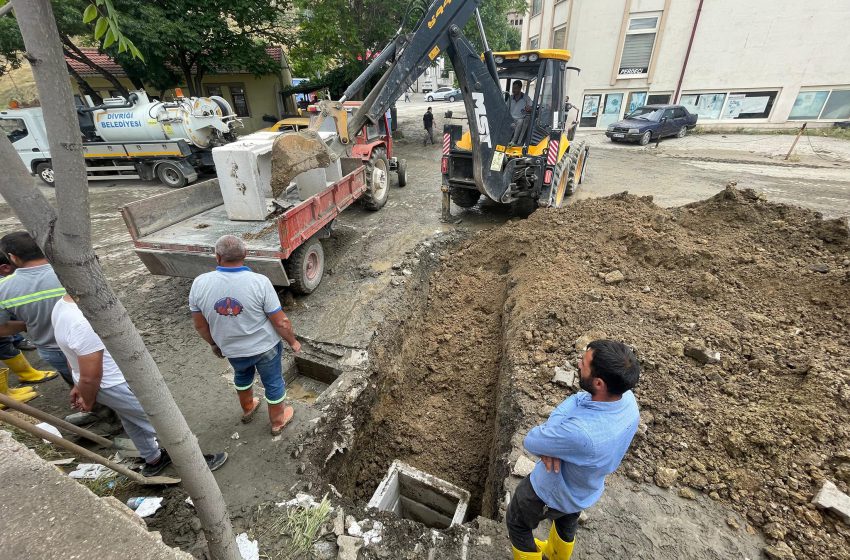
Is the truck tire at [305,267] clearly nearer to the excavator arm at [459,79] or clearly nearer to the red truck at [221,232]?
the red truck at [221,232]

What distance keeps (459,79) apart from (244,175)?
3.66 metres

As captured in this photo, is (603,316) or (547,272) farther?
(547,272)

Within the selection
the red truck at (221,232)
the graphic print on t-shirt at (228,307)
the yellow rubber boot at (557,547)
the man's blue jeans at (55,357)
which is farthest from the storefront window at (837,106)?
the man's blue jeans at (55,357)

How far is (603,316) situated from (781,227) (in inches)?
136

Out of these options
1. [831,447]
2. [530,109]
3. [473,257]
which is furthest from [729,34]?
[831,447]

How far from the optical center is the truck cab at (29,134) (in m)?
10.1

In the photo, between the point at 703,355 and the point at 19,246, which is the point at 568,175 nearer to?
the point at 703,355

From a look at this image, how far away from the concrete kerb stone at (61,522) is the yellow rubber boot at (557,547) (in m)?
2.00

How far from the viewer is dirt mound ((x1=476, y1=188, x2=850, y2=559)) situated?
262cm

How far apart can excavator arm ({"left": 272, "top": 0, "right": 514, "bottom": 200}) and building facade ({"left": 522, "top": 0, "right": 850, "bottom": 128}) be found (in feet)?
49.2

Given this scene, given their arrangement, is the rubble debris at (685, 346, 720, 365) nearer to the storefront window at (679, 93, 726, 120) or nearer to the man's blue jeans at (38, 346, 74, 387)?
the man's blue jeans at (38, 346, 74, 387)

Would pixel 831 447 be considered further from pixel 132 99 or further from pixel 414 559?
pixel 132 99

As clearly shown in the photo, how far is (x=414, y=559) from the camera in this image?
2.46 meters

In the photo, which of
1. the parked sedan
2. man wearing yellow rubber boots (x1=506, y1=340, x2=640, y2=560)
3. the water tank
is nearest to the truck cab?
the water tank
